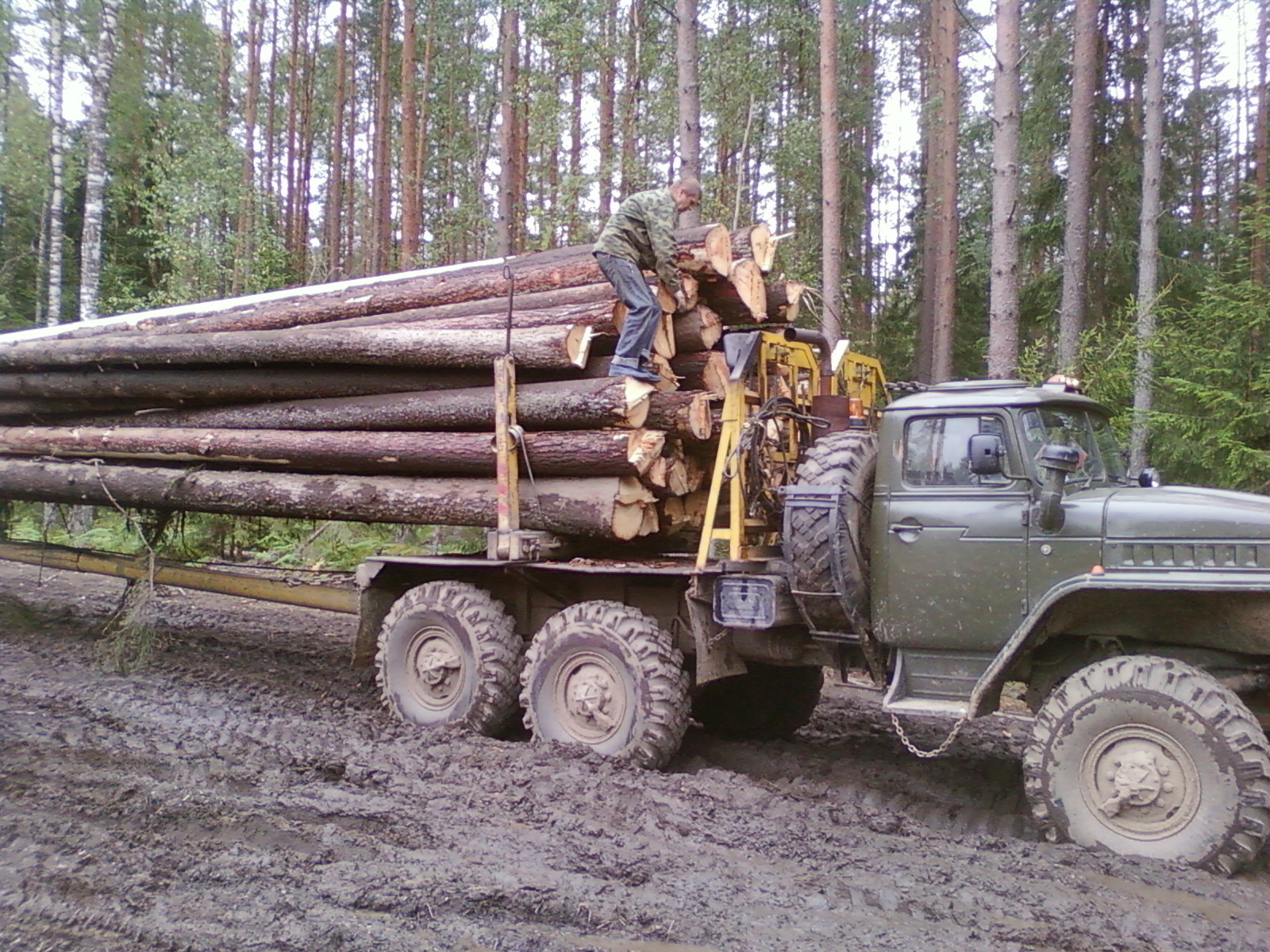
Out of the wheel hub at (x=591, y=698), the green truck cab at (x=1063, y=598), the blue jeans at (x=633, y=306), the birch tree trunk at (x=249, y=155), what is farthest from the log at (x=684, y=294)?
the birch tree trunk at (x=249, y=155)

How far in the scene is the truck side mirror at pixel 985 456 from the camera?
5652mm

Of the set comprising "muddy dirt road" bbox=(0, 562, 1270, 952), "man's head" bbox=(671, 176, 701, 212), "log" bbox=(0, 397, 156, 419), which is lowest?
"muddy dirt road" bbox=(0, 562, 1270, 952)

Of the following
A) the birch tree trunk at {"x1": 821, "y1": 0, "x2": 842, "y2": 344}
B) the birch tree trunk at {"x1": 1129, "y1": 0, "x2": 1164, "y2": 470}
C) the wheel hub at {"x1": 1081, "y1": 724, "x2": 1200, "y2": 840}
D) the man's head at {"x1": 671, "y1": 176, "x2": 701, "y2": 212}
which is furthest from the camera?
the birch tree trunk at {"x1": 821, "y1": 0, "x2": 842, "y2": 344}

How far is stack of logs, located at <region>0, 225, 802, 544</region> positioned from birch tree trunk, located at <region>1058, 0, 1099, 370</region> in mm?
7755

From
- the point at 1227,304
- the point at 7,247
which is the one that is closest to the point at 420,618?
the point at 1227,304

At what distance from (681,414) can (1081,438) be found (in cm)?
256

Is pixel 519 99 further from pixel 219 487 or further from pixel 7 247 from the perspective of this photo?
pixel 7 247

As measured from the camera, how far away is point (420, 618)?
7.63 meters

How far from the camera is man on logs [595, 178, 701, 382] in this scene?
23.3 feet

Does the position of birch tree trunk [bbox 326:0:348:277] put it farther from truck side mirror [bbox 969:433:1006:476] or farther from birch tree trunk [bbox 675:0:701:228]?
truck side mirror [bbox 969:433:1006:476]

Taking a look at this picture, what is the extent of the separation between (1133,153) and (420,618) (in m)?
15.7

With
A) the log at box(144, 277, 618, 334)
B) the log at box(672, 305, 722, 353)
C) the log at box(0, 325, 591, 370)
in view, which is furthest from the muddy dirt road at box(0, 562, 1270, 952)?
the log at box(144, 277, 618, 334)

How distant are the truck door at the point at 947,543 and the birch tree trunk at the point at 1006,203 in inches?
212

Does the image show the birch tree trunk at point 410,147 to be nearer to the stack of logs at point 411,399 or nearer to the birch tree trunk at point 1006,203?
the stack of logs at point 411,399
